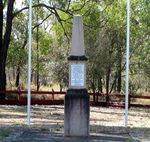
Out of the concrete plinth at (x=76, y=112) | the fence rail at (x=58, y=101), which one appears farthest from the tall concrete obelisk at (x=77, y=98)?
the fence rail at (x=58, y=101)

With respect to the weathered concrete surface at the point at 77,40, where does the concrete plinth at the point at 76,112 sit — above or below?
below

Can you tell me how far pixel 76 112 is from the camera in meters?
15.6

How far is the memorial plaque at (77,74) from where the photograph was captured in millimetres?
15766

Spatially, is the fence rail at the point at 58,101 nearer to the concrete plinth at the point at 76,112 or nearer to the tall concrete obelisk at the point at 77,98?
the tall concrete obelisk at the point at 77,98

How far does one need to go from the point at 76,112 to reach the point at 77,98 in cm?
38

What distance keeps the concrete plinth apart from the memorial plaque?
0.21 metres

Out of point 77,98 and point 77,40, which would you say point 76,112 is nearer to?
point 77,98

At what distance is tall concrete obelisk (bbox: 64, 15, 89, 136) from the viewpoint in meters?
15.6

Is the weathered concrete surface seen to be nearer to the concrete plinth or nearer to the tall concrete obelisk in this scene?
the tall concrete obelisk

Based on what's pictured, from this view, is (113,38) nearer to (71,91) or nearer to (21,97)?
(21,97)

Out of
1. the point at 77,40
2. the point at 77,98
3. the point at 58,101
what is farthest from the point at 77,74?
the point at 58,101

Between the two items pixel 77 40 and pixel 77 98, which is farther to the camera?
pixel 77 40

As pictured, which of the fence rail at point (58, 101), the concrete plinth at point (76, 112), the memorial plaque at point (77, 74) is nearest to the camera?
the concrete plinth at point (76, 112)

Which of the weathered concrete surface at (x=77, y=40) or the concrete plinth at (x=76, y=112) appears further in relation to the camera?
the weathered concrete surface at (x=77, y=40)
